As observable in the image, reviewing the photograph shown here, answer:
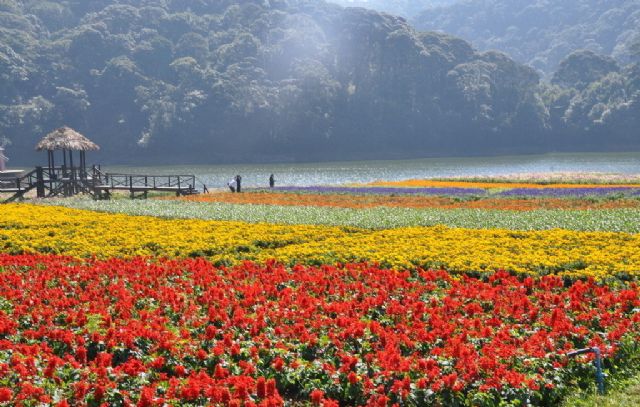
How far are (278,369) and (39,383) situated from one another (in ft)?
8.70

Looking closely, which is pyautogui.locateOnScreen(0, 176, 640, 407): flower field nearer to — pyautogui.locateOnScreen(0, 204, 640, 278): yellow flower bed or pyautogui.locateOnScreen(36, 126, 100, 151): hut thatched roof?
pyautogui.locateOnScreen(0, 204, 640, 278): yellow flower bed

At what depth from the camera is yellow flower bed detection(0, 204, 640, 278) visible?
44.6 feet

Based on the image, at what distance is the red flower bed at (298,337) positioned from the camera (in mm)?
7223

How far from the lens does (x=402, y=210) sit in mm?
26125

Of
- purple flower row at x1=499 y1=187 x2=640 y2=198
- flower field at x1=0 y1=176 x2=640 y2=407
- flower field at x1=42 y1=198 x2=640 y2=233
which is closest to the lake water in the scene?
purple flower row at x1=499 y1=187 x2=640 y2=198

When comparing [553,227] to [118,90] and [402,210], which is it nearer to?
[402,210]

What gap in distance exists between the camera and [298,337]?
28.9ft

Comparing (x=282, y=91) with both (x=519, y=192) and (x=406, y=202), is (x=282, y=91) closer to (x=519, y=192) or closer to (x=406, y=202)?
(x=519, y=192)

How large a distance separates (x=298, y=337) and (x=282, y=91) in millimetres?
136041

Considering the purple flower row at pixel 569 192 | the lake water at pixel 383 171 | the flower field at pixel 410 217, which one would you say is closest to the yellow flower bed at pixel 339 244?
the flower field at pixel 410 217

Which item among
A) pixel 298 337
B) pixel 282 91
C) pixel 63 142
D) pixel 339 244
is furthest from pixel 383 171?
pixel 298 337

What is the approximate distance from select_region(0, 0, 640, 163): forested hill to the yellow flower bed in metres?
115

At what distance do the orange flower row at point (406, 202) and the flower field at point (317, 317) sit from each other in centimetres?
1125

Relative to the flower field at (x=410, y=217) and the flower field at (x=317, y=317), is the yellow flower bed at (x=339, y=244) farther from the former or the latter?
the flower field at (x=410, y=217)
